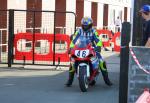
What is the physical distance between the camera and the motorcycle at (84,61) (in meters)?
11.2

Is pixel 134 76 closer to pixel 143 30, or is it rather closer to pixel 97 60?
pixel 143 30

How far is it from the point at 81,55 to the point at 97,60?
2.04 feet

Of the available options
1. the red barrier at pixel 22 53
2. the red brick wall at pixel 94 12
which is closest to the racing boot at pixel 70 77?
the red barrier at pixel 22 53

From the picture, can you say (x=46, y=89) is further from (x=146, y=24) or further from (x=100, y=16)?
(x=100, y=16)

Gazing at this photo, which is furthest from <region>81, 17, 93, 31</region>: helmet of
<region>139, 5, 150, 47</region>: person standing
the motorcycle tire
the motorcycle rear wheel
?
<region>139, 5, 150, 47</region>: person standing

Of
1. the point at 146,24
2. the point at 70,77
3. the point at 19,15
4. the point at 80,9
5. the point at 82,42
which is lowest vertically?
the point at 70,77

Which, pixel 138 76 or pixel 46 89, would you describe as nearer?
pixel 138 76

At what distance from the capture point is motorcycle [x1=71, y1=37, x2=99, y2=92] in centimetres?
1119

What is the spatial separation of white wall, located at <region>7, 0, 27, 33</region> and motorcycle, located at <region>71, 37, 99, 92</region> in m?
7.78

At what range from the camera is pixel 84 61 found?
37.4 ft

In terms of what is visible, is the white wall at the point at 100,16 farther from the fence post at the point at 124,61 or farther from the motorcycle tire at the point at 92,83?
the fence post at the point at 124,61

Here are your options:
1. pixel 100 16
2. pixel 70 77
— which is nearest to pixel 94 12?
pixel 100 16

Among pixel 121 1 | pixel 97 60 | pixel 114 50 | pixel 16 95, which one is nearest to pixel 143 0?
pixel 97 60

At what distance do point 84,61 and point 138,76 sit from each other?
3.61 metres
